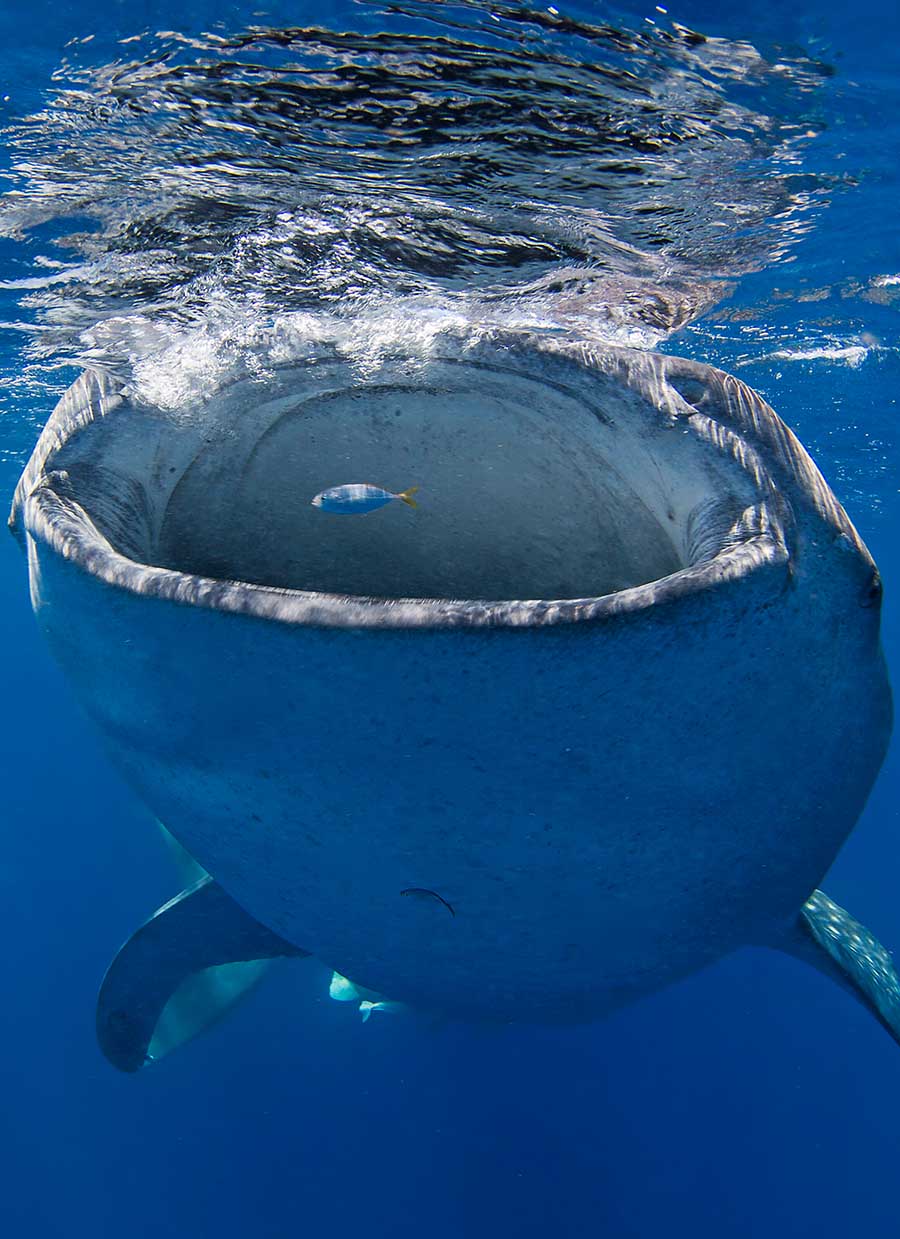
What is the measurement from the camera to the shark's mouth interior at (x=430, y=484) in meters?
2.27

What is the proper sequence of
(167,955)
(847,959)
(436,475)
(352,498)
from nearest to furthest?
(352,498)
(436,475)
(847,959)
(167,955)

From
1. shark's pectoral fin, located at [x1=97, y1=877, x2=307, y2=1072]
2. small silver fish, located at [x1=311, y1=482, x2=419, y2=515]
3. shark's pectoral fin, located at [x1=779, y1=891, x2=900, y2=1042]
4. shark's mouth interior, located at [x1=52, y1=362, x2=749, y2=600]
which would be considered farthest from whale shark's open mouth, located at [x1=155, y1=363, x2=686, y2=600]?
shark's pectoral fin, located at [x1=97, y1=877, x2=307, y2=1072]

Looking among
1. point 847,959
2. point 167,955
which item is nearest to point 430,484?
point 847,959

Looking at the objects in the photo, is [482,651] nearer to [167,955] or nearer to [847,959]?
[847,959]

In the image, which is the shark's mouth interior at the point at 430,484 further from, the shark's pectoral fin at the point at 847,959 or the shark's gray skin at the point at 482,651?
the shark's pectoral fin at the point at 847,959

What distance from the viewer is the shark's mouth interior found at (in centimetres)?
227

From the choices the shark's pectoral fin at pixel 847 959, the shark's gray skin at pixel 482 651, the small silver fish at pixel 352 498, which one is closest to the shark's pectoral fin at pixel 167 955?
the shark's gray skin at pixel 482 651

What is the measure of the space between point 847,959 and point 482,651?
399 centimetres

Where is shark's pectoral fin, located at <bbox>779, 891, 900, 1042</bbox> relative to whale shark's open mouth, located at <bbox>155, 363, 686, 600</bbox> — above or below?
below

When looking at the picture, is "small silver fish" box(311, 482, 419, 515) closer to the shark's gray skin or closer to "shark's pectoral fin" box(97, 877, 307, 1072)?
the shark's gray skin

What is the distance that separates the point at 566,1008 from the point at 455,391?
7.56 ft

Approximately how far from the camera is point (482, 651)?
1.44 m

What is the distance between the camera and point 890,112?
574cm

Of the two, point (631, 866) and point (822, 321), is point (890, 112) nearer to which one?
point (822, 321)
